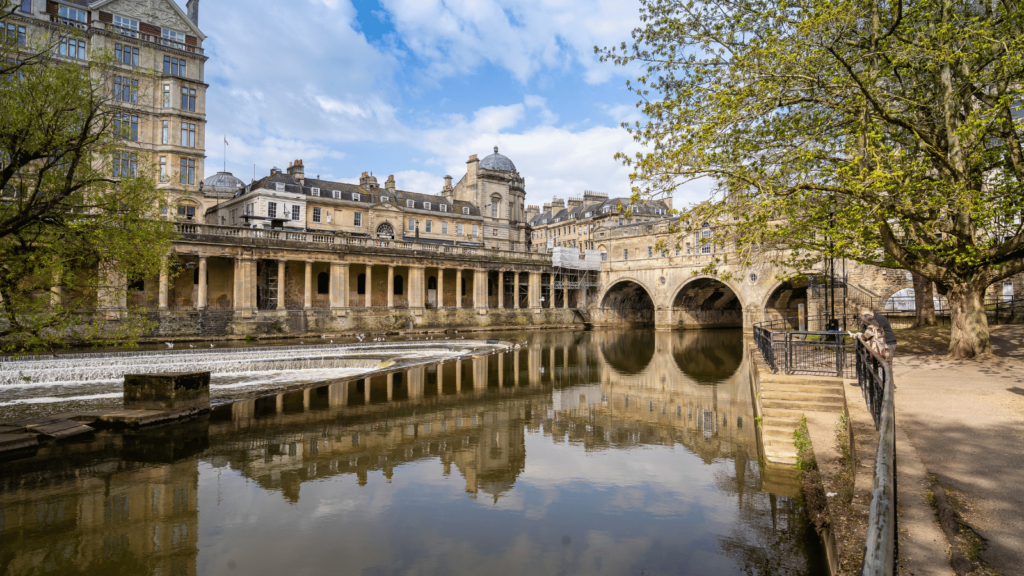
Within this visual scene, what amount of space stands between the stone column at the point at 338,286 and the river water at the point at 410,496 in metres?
25.0

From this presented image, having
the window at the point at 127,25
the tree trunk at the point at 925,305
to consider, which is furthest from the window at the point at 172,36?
the tree trunk at the point at 925,305

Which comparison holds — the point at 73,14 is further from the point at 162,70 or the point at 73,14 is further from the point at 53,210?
the point at 53,210

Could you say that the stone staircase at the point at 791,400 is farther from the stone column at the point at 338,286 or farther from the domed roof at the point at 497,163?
the domed roof at the point at 497,163

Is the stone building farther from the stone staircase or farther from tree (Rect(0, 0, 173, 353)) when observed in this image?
the stone staircase

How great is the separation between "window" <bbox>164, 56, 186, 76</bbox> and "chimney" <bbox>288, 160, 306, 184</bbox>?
14784mm

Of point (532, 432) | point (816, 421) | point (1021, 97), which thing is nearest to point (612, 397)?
point (532, 432)

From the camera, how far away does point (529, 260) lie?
49.3 m

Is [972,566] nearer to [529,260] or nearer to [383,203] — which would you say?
[529,260]

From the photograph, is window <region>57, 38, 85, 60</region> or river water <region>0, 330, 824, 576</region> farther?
window <region>57, 38, 85, 60</region>

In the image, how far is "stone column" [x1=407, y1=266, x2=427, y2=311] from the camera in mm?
41281

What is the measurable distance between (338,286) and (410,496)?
106 feet

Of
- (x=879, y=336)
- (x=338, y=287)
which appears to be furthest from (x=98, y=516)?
(x=338, y=287)

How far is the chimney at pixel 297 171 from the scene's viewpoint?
51.0 meters

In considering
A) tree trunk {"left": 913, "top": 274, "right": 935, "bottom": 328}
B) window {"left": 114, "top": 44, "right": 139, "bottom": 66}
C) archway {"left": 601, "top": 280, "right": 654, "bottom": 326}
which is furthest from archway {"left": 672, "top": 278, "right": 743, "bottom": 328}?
window {"left": 114, "top": 44, "right": 139, "bottom": 66}
